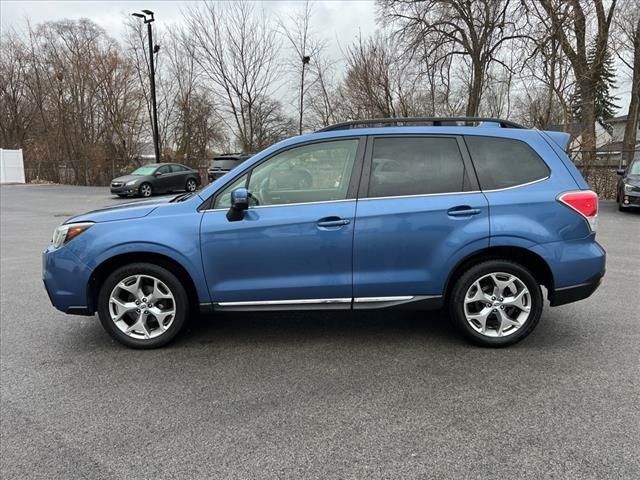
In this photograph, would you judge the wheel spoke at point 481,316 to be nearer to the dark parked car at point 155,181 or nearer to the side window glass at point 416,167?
the side window glass at point 416,167

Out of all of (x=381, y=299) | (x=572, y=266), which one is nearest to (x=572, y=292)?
(x=572, y=266)

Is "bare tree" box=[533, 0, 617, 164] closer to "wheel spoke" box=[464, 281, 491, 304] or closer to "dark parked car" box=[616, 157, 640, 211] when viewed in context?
"dark parked car" box=[616, 157, 640, 211]

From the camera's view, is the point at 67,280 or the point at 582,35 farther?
the point at 582,35

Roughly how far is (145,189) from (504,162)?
65.0 feet

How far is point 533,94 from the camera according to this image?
1889 cm

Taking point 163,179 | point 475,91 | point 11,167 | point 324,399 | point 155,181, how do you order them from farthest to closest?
1. point 11,167
2. point 163,179
3. point 155,181
4. point 475,91
5. point 324,399

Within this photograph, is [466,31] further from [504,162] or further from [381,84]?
[504,162]

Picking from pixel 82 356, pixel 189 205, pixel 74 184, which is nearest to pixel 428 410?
pixel 189 205

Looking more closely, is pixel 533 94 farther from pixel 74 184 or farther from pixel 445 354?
pixel 74 184

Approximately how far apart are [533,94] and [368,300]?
18.3 metres

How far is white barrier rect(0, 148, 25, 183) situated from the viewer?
113ft

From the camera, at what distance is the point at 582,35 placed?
16.7 meters

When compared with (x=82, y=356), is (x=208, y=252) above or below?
above

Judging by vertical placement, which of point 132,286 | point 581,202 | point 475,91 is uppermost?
point 475,91
